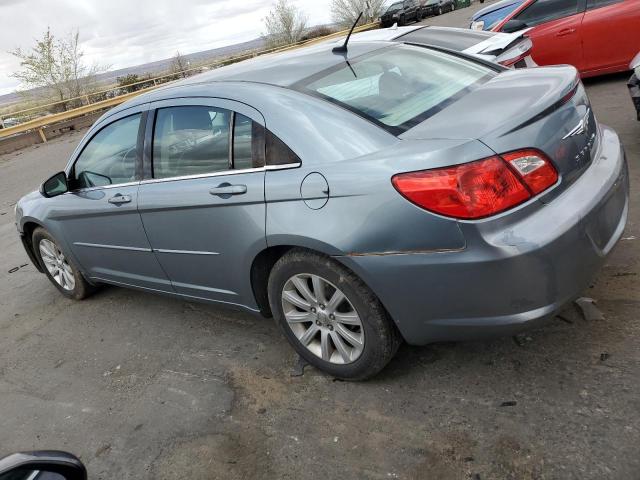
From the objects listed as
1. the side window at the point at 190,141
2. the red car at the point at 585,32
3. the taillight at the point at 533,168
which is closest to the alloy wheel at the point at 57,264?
the side window at the point at 190,141

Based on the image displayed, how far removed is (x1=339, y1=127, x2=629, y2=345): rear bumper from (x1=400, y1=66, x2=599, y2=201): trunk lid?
14 centimetres

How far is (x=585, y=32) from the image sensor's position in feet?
24.7

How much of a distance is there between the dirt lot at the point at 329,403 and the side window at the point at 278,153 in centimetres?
121

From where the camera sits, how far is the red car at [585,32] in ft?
23.7

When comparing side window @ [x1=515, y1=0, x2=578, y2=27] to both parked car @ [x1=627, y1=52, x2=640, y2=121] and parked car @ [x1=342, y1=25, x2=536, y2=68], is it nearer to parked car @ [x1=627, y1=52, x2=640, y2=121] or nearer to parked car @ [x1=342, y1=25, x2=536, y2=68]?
parked car @ [x1=342, y1=25, x2=536, y2=68]

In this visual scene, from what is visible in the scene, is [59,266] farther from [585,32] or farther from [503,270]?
[585,32]

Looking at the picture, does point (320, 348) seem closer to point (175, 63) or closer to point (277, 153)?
point (277, 153)

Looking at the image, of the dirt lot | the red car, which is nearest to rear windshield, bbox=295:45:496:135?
the dirt lot

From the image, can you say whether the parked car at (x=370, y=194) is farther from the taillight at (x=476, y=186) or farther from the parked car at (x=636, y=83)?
the parked car at (x=636, y=83)

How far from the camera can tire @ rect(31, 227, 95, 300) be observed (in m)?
4.74

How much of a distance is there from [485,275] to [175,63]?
3468cm

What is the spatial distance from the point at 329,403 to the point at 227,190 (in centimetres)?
123

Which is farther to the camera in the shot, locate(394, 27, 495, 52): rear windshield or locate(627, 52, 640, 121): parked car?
locate(627, 52, 640, 121): parked car

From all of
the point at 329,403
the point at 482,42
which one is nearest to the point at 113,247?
the point at 329,403
